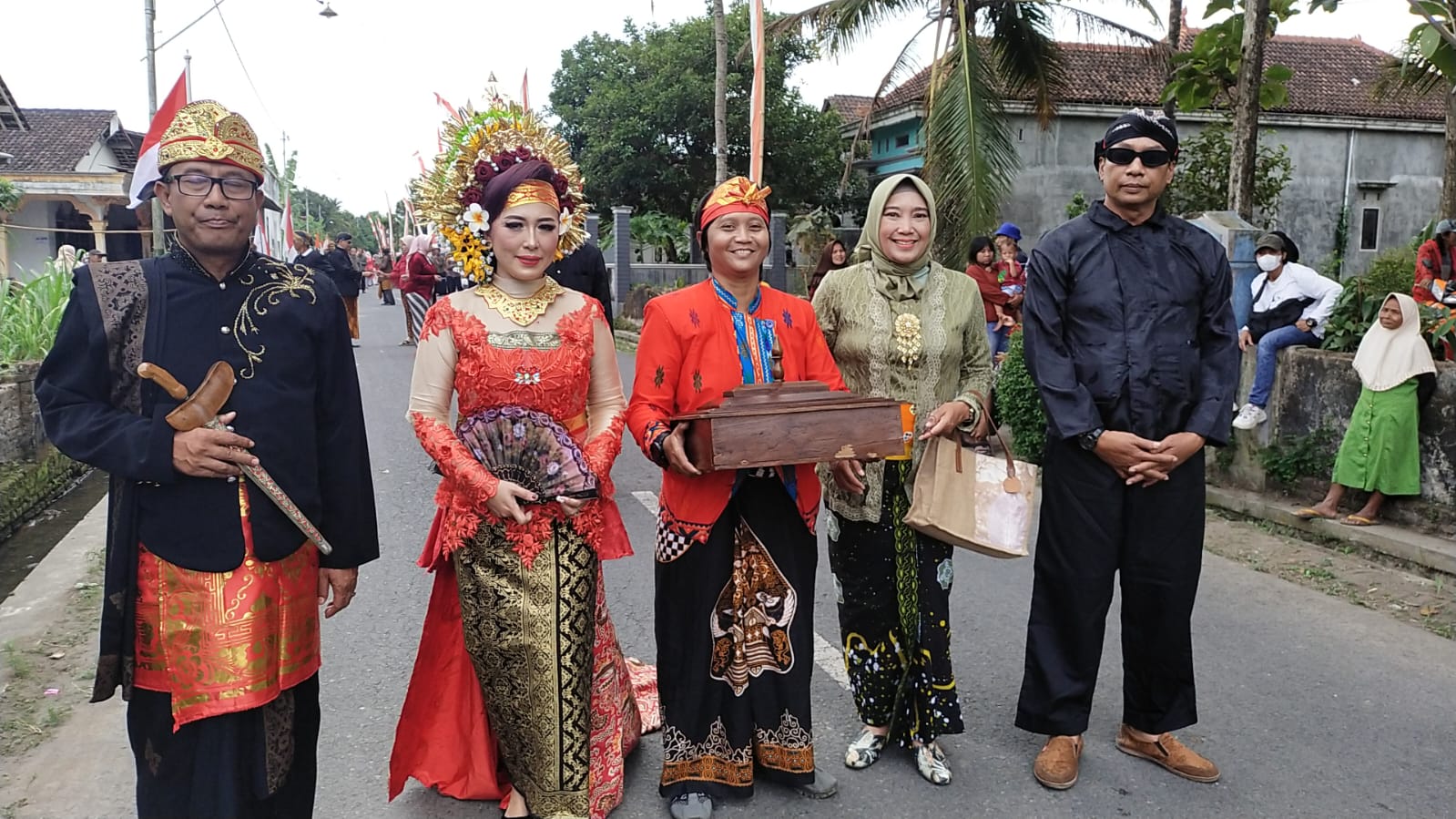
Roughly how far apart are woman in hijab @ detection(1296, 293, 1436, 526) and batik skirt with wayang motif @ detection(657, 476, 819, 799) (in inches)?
186

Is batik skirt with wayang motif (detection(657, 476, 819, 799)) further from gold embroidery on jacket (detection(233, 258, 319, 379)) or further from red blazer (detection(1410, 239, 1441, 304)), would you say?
red blazer (detection(1410, 239, 1441, 304))

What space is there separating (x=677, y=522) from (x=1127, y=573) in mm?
1507

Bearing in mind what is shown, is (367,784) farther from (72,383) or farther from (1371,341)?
(1371,341)

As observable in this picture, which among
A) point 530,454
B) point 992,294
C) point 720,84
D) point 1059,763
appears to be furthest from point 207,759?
point 720,84

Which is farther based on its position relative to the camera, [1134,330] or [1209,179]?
[1209,179]

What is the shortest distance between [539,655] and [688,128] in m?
24.4

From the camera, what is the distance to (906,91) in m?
25.5

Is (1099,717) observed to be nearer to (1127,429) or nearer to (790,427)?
(1127,429)

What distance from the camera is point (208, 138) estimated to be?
2.38 m

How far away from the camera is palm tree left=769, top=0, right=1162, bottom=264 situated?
12.7m

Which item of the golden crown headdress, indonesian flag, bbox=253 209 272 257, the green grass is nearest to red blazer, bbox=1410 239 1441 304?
the golden crown headdress

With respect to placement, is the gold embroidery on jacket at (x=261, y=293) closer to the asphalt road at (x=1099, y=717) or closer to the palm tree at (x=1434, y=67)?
the asphalt road at (x=1099, y=717)

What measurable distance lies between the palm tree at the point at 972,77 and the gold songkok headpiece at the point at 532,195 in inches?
401

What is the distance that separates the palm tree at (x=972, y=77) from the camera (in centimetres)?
1266
